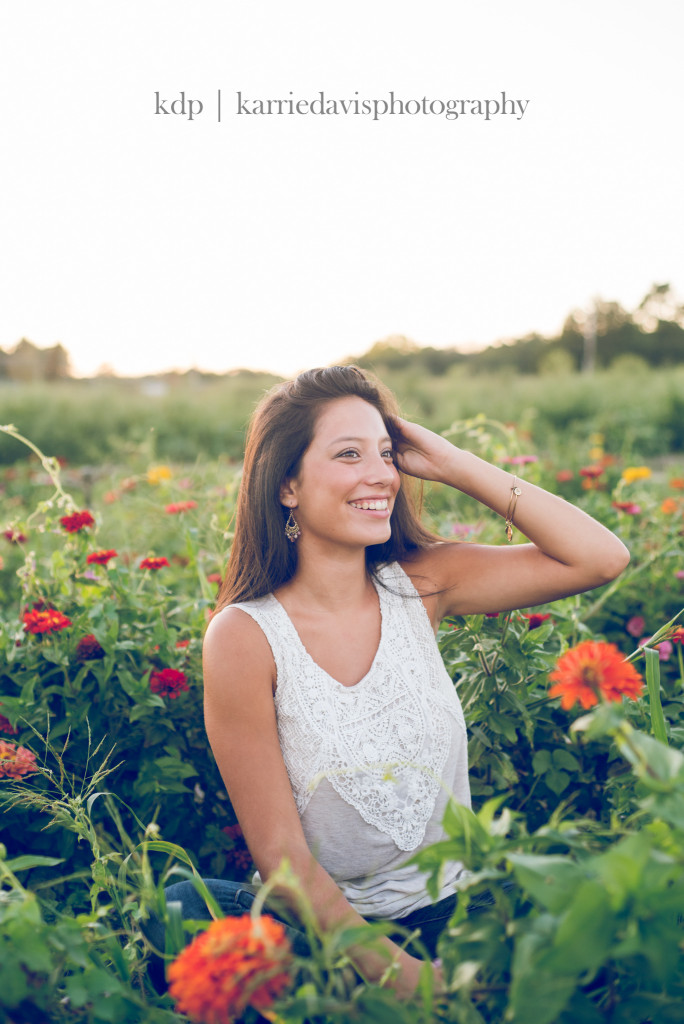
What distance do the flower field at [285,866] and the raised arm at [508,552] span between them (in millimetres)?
142

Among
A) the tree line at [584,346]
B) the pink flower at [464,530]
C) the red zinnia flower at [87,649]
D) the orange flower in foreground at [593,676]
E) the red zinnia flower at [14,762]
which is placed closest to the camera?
the orange flower in foreground at [593,676]

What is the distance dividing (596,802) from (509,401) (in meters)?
10.9

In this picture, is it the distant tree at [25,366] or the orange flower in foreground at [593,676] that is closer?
the orange flower in foreground at [593,676]

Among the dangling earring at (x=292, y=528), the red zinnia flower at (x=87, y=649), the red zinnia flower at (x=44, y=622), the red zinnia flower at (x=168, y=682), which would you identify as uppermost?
the dangling earring at (x=292, y=528)

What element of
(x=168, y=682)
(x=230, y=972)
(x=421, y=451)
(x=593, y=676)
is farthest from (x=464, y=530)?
(x=230, y=972)

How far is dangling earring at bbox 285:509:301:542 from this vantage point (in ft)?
5.71

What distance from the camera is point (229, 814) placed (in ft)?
6.53

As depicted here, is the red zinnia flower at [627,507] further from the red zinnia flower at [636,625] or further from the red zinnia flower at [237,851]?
the red zinnia flower at [237,851]

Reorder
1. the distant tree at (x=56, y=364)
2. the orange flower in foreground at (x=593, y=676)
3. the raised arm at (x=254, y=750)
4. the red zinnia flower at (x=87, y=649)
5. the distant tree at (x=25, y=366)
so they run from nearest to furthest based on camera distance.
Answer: the orange flower in foreground at (x=593, y=676)
the raised arm at (x=254, y=750)
the red zinnia flower at (x=87, y=649)
the distant tree at (x=25, y=366)
the distant tree at (x=56, y=364)

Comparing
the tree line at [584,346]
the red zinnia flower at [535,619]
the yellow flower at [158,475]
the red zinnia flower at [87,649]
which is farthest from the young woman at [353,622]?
the tree line at [584,346]

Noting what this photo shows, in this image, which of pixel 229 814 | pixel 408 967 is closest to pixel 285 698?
pixel 408 967

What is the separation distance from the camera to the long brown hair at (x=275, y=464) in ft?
5.54

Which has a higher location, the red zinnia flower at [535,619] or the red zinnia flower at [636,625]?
the red zinnia flower at [535,619]

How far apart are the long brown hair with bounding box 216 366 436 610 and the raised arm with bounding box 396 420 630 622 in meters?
0.09
